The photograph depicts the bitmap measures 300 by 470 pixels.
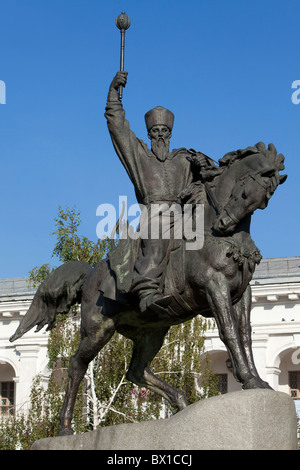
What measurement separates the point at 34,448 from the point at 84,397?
1616 centimetres

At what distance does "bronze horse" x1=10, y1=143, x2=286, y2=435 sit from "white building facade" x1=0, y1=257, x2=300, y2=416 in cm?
1810

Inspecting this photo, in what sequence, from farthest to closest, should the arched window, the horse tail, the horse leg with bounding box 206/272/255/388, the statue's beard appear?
1. the arched window
2. the horse tail
3. the statue's beard
4. the horse leg with bounding box 206/272/255/388

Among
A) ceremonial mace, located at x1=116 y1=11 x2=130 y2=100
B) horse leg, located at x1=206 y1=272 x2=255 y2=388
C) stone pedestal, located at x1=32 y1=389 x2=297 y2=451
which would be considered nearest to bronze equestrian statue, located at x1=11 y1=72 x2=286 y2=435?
horse leg, located at x1=206 y1=272 x2=255 y2=388

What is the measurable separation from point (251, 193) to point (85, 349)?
2.53 m

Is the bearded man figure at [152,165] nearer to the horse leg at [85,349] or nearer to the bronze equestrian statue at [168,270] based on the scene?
the bronze equestrian statue at [168,270]

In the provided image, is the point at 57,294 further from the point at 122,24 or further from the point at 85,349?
the point at 122,24

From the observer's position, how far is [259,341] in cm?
2955

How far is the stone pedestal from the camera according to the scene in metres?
7.12

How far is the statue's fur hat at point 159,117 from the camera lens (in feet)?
31.3

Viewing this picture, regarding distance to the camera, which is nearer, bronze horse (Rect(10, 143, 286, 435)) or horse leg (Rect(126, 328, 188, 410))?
bronze horse (Rect(10, 143, 286, 435))

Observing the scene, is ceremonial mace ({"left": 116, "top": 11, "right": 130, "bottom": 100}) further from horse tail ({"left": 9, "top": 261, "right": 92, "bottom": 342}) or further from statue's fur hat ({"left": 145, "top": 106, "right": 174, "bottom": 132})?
horse tail ({"left": 9, "top": 261, "right": 92, "bottom": 342})

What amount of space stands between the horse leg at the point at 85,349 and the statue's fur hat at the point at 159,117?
2.03 metres

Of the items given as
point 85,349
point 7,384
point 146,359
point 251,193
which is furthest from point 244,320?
point 7,384
